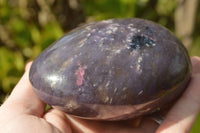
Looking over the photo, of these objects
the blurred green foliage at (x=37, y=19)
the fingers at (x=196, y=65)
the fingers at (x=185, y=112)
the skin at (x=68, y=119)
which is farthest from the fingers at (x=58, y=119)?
the blurred green foliage at (x=37, y=19)

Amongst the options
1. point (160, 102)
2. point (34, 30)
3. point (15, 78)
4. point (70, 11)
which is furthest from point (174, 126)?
point (70, 11)

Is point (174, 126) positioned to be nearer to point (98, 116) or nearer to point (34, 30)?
point (98, 116)

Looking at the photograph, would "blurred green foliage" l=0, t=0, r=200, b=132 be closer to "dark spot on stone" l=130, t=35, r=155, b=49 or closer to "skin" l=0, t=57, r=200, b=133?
"skin" l=0, t=57, r=200, b=133

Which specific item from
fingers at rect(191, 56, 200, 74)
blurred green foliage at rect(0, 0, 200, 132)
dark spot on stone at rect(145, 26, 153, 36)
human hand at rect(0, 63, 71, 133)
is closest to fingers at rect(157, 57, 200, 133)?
fingers at rect(191, 56, 200, 74)

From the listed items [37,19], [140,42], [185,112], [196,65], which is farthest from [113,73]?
[37,19]

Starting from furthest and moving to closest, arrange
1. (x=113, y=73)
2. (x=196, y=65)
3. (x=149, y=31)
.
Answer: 1. (x=196, y=65)
2. (x=149, y=31)
3. (x=113, y=73)

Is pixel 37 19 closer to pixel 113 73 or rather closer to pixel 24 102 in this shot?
pixel 24 102

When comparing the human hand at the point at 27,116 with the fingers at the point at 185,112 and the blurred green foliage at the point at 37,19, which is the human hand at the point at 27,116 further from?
the blurred green foliage at the point at 37,19
